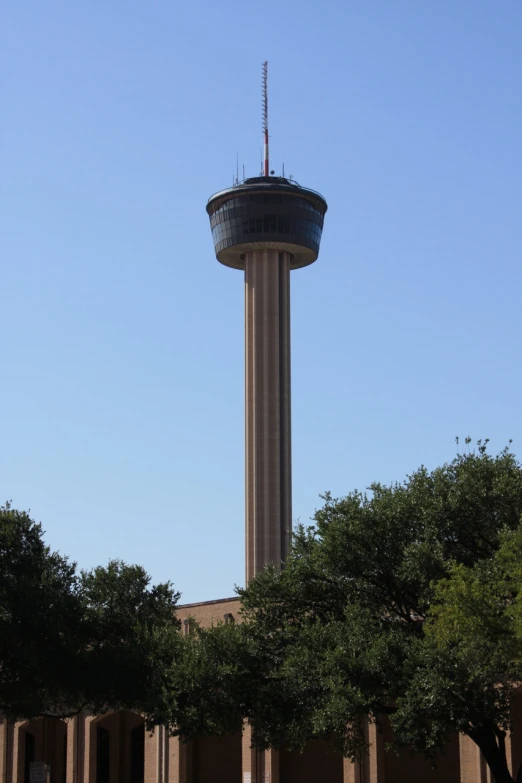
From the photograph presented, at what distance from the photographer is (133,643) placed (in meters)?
48.8

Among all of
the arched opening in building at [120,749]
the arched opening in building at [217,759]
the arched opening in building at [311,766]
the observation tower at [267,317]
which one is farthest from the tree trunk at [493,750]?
the observation tower at [267,317]

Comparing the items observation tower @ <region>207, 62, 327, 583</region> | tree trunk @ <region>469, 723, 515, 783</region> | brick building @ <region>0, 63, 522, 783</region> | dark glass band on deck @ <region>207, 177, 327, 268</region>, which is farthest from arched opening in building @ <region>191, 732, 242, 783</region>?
dark glass band on deck @ <region>207, 177, 327, 268</region>

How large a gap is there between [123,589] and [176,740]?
43.9ft

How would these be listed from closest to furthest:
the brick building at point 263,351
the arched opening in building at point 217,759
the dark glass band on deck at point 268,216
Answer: the arched opening in building at point 217,759 → the brick building at point 263,351 → the dark glass band on deck at point 268,216

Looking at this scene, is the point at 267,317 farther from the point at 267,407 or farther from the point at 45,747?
the point at 45,747

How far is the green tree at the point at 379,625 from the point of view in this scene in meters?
36.9

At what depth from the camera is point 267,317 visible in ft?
365

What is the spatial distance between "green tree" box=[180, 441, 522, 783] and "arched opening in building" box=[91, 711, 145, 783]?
26.6 metres

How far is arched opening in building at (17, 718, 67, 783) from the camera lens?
70.9 metres

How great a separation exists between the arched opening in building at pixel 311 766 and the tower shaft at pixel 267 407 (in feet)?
148

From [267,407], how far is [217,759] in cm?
4931

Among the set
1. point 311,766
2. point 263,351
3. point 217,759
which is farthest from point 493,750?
point 263,351

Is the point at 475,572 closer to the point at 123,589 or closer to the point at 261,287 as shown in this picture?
the point at 123,589

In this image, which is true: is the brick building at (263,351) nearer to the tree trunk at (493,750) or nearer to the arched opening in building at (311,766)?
the arched opening in building at (311,766)
